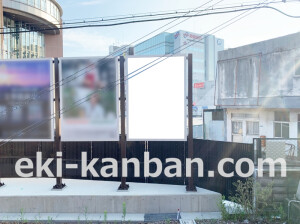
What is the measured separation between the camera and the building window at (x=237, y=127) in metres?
11.5

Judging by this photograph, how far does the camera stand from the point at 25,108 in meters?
7.16

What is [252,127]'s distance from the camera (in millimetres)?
11016

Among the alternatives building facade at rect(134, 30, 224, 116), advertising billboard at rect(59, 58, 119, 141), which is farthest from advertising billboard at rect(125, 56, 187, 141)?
building facade at rect(134, 30, 224, 116)

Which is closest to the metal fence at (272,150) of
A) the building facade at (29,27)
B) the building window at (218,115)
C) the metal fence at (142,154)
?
the metal fence at (142,154)

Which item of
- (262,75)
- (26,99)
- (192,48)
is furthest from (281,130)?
(192,48)

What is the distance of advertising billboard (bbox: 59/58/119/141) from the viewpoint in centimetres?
696

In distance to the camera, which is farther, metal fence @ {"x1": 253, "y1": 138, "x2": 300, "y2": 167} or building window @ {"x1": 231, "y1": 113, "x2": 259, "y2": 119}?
building window @ {"x1": 231, "y1": 113, "x2": 259, "y2": 119}

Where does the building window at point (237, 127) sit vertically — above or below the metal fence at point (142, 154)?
above

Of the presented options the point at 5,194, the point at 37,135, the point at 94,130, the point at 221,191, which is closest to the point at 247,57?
the point at 221,191

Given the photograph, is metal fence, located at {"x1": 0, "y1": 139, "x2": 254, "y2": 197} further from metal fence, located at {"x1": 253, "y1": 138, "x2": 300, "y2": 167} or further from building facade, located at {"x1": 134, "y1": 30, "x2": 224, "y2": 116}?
building facade, located at {"x1": 134, "y1": 30, "x2": 224, "y2": 116}

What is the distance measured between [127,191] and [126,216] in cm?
80

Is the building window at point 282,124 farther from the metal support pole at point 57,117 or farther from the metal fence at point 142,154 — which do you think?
the metal support pole at point 57,117

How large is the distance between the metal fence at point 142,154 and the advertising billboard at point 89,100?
1110 millimetres

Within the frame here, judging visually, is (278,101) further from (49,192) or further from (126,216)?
(49,192)
